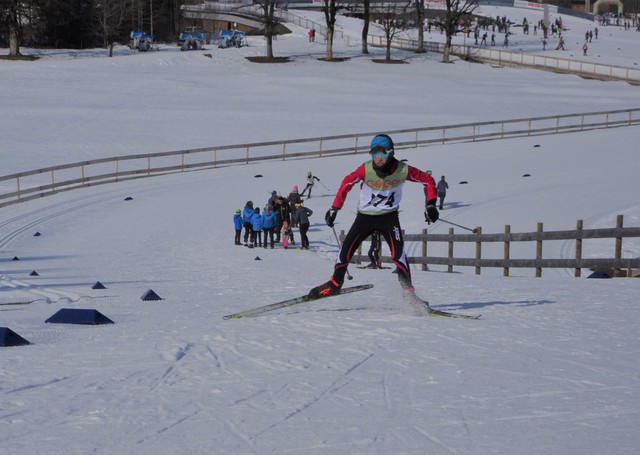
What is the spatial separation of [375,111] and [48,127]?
61.8 ft

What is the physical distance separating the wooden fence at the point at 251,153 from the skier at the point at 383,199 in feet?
77.1

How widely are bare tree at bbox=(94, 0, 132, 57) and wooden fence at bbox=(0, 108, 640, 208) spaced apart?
107ft

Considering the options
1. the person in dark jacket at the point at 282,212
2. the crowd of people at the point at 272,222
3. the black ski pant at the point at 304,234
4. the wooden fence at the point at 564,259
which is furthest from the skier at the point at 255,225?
the wooden fence at the point at 564,259

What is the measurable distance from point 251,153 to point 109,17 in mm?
38019

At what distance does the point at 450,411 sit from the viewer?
6027 millimetres

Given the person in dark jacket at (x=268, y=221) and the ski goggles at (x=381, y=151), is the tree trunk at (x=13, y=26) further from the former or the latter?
the ski goggles at (x=381, y=151)

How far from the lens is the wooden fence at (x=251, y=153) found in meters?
35.2

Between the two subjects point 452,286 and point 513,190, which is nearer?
point 452,286

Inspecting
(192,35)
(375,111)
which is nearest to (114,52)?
(192,35)

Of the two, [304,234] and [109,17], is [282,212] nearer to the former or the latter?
[304,234]

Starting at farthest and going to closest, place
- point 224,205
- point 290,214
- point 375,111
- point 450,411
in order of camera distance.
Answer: point 375,111
point 224,205
point 290,214
point 450,411

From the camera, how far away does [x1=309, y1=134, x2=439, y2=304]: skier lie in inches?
363

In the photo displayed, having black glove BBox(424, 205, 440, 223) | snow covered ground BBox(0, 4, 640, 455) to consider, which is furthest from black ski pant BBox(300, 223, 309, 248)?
black glove BBox(424, 205, 440, 223)

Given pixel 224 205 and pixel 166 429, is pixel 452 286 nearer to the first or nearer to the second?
pixel 166 429
